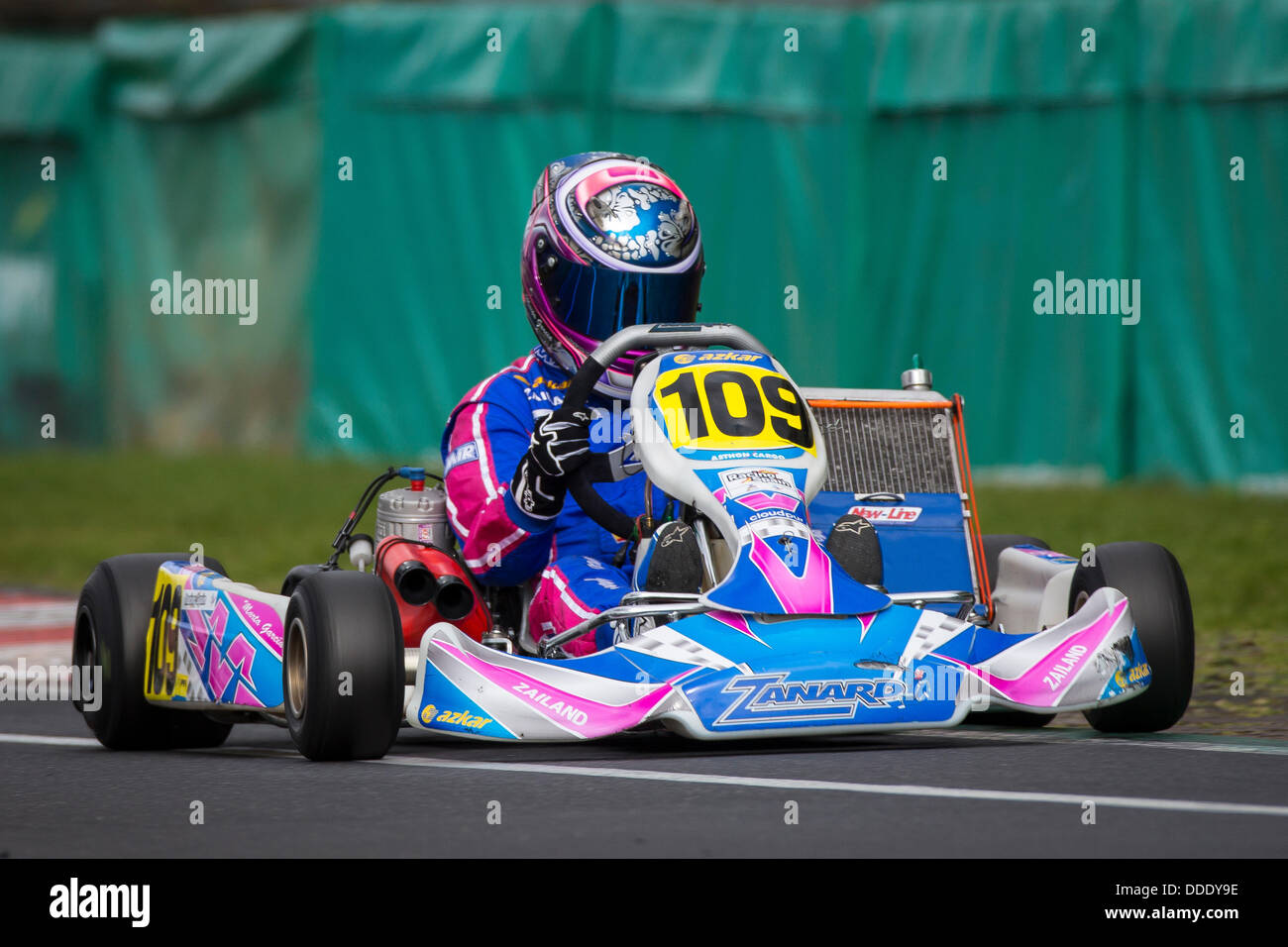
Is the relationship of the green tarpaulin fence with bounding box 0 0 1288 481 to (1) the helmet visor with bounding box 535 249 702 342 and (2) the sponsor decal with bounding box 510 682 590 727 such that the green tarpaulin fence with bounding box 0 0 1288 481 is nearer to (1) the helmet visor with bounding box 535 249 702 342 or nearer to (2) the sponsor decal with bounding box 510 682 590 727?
(1) the helmet visor with bounding box 535 249 702 342

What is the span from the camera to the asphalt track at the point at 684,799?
4.14 m

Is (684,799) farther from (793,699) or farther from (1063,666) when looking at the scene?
(1063,666)

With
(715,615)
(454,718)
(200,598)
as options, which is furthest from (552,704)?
(200,598)

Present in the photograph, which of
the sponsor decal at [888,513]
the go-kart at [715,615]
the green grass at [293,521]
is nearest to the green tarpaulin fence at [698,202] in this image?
the green grass at [293,521]

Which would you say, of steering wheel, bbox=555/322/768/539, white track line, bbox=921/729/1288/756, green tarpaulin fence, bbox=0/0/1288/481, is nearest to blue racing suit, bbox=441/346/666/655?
steering wheel, bbox=555/322/768/539

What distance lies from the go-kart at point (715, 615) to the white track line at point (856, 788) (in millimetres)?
109

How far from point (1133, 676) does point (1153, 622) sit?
9.4 inches

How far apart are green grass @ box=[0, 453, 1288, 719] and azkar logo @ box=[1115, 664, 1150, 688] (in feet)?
8.09

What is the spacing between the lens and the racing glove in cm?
587

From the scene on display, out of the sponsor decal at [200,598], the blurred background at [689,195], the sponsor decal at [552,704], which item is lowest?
the sponsor decal at [552,704]

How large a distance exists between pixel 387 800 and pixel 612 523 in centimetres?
147
